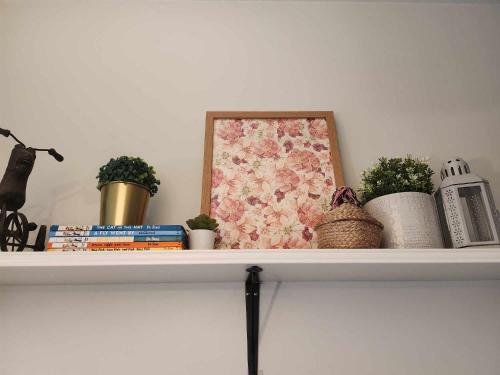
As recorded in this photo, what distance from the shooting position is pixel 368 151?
124 centimetres

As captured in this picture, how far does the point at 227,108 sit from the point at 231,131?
0.12 metres

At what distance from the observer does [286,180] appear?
114cm

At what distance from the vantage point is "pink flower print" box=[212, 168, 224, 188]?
1.13 meters

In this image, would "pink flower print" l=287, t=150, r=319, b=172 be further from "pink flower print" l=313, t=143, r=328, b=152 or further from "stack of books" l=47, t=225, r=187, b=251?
"stack of books" l=47, t=225, r=187, b=251

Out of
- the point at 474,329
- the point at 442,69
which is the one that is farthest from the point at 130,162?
the point at 442,69

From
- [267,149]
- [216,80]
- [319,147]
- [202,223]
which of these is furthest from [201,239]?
[216,80]

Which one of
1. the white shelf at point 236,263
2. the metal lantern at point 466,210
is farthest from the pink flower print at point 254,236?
the metal lantern at point 466,210

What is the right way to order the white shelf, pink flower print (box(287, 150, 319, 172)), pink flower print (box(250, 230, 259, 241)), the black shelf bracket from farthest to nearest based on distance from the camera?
pink flower print (box(287, 150, 319, 172))
pink flower print (box(250, 230, 259, 241))
the black shelf bracket
the white shelf

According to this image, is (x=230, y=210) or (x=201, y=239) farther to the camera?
(x=230, y=210)

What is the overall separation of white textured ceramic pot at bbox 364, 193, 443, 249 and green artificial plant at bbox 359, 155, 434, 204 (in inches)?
1.2

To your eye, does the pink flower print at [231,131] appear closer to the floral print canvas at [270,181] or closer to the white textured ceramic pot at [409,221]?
the floral print canvas at [270,181]

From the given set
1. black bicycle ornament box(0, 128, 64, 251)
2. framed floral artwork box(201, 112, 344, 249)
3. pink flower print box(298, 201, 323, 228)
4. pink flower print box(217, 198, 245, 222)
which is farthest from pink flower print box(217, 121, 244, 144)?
black bicycle ornament box(0, 128, 64, 251)

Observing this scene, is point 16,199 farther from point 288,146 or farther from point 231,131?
point 288,146

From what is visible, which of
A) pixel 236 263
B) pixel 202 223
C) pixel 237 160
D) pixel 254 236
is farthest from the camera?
pixel 237 160
